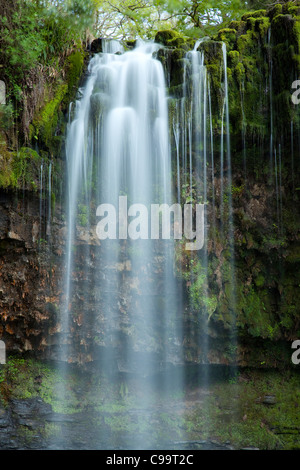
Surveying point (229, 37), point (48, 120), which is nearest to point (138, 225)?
point (48, 120)

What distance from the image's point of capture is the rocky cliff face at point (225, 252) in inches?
278

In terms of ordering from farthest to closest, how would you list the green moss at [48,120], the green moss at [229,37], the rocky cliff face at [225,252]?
the green moss at [229,37] < the green moss at [48,120] < the rocky cliff face at [225,252]

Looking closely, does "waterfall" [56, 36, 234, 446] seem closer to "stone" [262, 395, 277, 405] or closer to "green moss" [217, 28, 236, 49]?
"green moss" [217, 28, 236, 49]

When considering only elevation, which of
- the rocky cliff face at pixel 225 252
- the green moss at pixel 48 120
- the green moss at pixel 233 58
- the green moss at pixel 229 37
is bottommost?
the rocky cliff face at pixel 225 252

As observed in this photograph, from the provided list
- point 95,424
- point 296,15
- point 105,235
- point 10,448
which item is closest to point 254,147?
point 296,15

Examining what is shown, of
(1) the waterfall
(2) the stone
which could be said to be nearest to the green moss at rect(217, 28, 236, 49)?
(1) the waterfall

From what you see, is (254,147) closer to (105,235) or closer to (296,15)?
(296,15)

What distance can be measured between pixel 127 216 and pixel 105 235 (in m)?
0.59

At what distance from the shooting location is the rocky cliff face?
7.06 meters

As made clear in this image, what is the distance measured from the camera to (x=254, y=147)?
7.40 metres

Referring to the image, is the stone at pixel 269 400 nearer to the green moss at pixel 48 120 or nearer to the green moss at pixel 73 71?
the green moss at pixel 48 120

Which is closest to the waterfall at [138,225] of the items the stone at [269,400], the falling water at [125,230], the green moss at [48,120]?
the falling water at [125,230]

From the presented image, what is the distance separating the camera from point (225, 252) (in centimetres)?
747

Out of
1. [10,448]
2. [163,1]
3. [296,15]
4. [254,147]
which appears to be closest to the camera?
[10,448]
